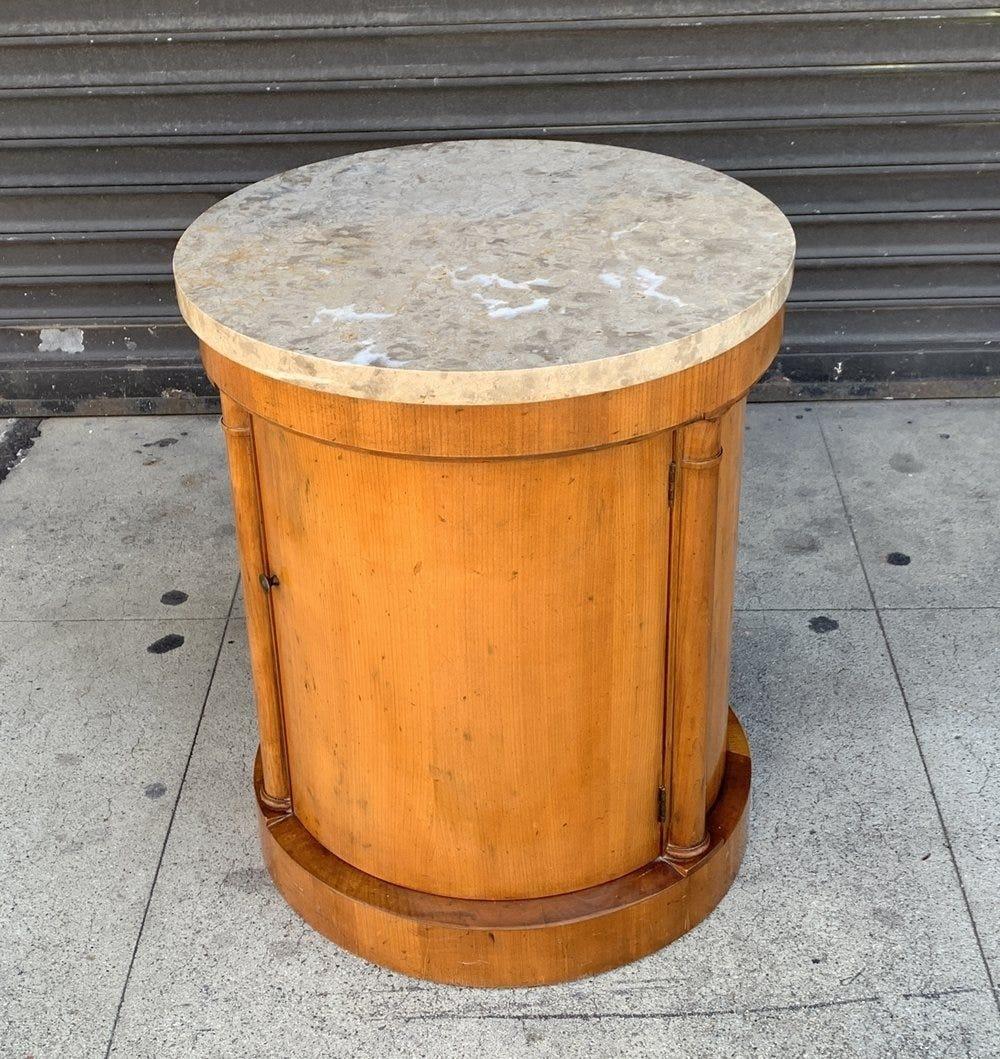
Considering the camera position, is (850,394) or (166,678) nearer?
(166,678)

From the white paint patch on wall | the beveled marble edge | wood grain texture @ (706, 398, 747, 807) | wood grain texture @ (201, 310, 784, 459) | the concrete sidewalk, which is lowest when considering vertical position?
the concrete sidewalk

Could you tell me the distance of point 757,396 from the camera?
4.08 metres

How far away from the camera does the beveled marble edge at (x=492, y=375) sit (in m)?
1.85

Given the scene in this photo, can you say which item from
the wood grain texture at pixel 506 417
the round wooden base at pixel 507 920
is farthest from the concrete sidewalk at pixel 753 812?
the wood grain texture at pixel 506 417

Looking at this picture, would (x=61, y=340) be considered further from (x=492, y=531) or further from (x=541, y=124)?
(x=492, y=531)

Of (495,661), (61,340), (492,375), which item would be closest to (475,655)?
(495,661)

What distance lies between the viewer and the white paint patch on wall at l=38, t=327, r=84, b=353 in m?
4.10

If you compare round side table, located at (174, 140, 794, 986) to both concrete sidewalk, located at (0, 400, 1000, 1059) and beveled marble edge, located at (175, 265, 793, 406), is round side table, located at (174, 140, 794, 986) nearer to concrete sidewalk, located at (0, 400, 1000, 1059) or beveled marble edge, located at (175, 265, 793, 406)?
beveled marble edge, located at (175, 265, 793, 406)

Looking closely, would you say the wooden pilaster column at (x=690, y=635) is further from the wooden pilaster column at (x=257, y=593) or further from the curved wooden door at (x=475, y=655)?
the wooden pilaster column at (x=257, y=593)

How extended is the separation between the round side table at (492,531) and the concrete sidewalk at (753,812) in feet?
0.36

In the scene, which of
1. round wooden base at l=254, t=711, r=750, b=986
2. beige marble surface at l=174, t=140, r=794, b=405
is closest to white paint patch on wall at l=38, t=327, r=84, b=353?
beige marble surface at l=174, t=140, r=794, b=405

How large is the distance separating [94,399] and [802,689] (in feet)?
7.35

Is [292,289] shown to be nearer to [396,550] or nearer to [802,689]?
[396,550]

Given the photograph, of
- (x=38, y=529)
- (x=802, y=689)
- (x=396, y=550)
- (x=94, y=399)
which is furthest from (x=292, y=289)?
(x=94, y=399)
